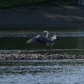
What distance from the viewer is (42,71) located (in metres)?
14.9

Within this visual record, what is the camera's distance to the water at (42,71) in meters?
13.0

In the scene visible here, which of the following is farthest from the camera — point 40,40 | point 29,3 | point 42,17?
point 29,3

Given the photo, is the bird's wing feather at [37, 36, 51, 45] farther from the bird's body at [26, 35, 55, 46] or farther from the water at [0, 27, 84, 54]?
the water at [0, 27, 84, 54]

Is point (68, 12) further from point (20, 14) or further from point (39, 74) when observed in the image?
point (39, 74)

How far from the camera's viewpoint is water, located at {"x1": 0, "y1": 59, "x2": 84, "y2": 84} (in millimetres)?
13008

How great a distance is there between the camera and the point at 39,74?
1422 centimetres

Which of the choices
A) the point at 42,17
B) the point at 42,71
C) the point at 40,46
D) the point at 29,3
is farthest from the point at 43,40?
the point at 29,3

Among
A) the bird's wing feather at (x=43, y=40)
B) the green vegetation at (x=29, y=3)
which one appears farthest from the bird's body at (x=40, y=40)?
the green vegetation at (x=29, y=3)

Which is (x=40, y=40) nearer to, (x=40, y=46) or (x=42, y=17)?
(x=40, y=46)

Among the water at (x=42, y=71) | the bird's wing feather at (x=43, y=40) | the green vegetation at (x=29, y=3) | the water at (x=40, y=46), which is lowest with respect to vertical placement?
the water at (x=40, y=46)

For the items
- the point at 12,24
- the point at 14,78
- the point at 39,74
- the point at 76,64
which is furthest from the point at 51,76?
the point at 12,24

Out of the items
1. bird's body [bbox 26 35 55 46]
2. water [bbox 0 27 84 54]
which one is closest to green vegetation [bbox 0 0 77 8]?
water [bbox 0 27 84 54]

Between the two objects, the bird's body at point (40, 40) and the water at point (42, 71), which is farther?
the bird's body at point (40, 40)

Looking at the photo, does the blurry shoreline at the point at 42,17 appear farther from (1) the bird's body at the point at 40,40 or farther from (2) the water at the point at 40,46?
(1) the bird's body at the point at 40,40
